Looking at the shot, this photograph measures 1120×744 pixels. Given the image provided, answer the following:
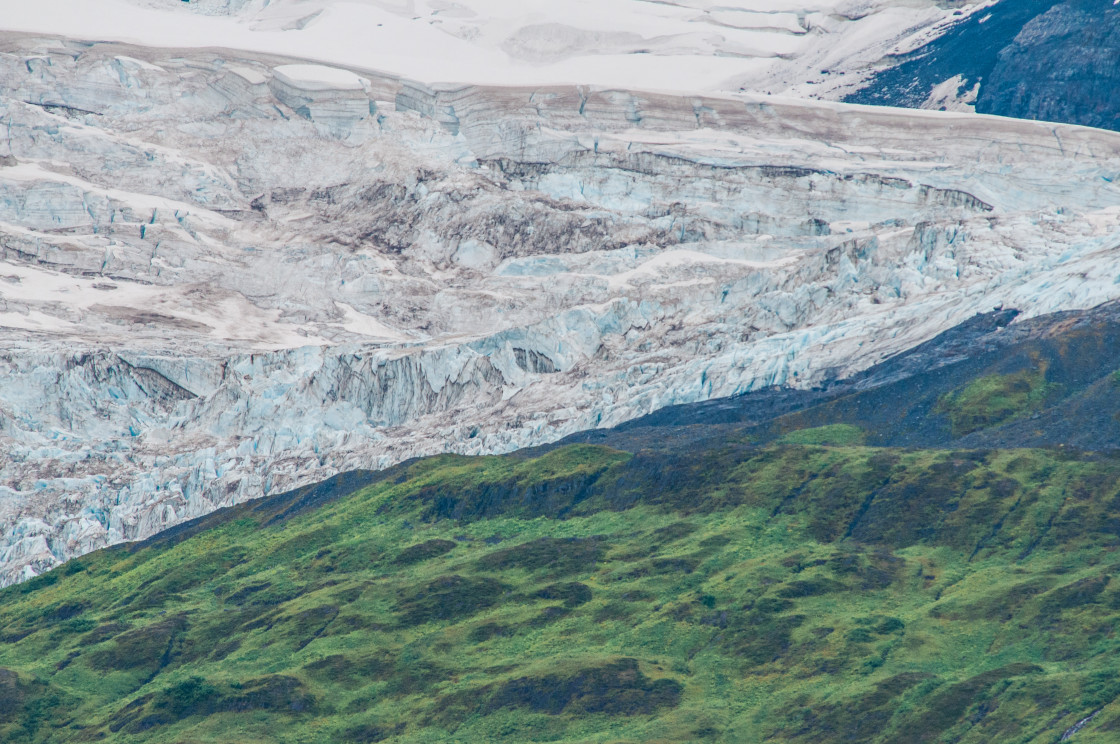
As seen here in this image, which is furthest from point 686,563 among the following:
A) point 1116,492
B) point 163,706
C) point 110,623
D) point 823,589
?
point 110,623

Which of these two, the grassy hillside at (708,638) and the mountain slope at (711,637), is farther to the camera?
the mountain slope at (711,637)

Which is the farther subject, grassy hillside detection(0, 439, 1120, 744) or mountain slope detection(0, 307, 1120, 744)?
mountain slope detection(0, 307, 1120, 744)

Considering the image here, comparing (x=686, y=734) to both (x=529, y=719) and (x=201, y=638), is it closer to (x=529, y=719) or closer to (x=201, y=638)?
(x=529, y=719)

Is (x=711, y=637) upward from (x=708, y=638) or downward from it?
upward
